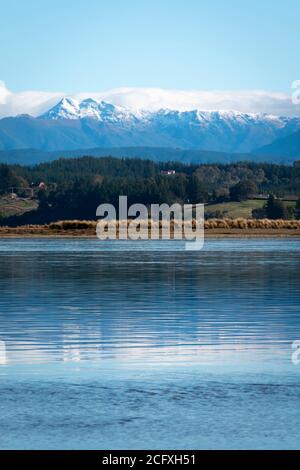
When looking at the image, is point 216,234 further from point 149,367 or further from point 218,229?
point 149,367

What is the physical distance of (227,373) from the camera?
19.2m

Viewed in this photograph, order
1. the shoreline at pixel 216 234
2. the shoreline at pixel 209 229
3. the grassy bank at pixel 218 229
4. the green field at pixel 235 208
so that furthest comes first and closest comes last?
the green field at pixel 235 208 < the grassy bank at pixel 218 229 < the shoreline at pixel 209 229 < the shoreline at pixel 216 234

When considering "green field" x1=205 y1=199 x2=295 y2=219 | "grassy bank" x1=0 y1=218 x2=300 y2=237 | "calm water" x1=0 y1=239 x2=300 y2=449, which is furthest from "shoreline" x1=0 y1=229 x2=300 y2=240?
"calm water" x1=0 y1=239 x2=300 y2=449

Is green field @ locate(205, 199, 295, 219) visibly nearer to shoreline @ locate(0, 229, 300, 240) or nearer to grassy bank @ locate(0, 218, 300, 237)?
grassy bank @ locate(0, 218, 300, 237)

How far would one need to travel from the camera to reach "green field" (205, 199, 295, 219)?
165 m

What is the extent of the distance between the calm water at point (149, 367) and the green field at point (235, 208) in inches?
4998

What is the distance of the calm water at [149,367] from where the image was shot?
15266 millimetres

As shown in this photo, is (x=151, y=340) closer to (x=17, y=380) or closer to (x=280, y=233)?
(x=17, y=380)

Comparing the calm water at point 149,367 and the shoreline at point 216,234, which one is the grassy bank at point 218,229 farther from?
the calm water at point 149,367

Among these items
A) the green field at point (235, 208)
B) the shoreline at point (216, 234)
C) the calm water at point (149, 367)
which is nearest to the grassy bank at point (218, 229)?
the shoreline at point (216, 234)

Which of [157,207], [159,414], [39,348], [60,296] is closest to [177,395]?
[159,414]

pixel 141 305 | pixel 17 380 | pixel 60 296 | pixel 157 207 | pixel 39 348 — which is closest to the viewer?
pixel 17 380

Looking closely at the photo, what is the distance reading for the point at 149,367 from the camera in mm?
19719
